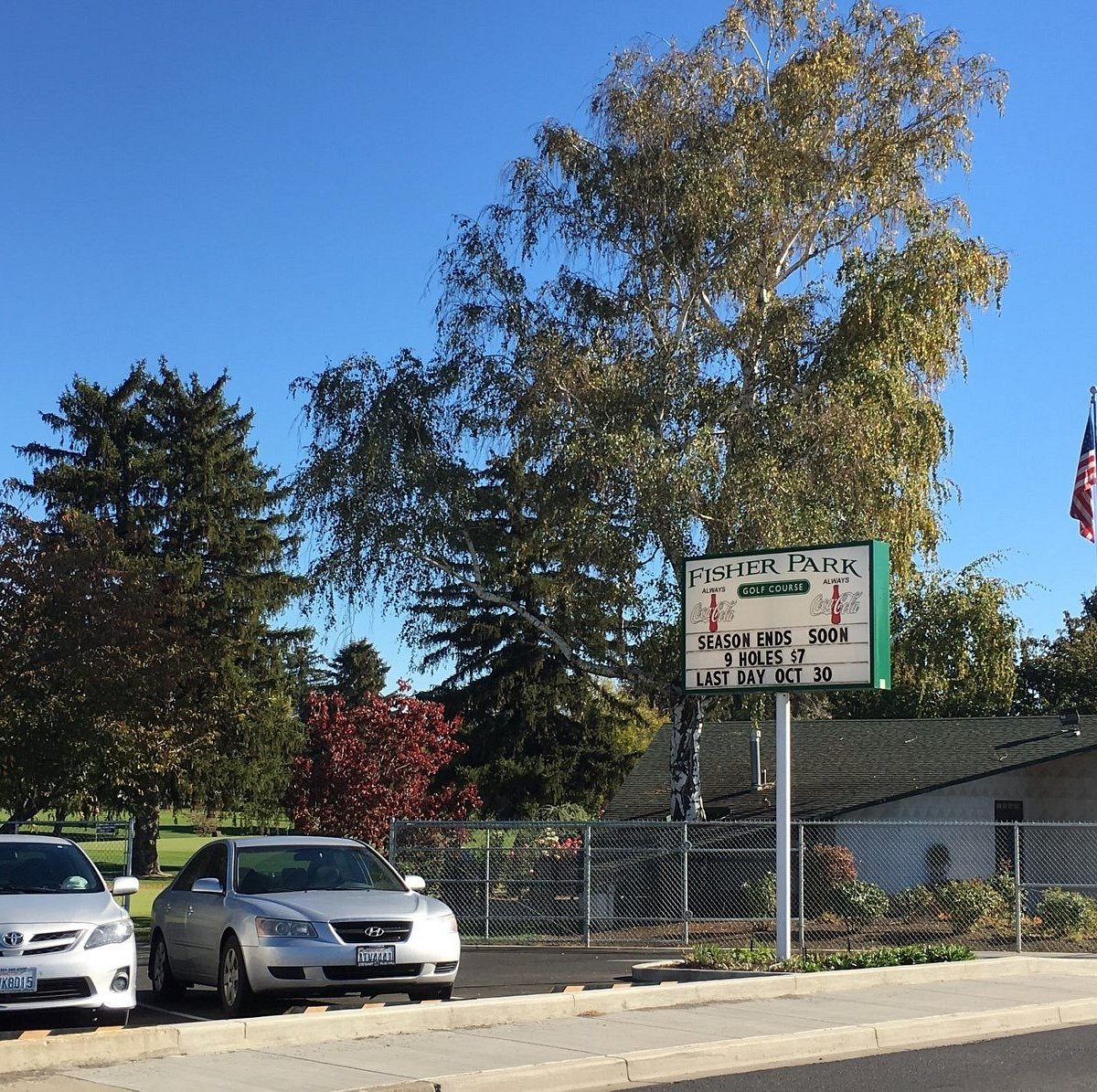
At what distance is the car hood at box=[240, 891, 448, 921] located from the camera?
13.5 m

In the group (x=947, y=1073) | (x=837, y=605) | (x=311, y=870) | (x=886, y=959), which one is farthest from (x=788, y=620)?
(x=947, y=1073)

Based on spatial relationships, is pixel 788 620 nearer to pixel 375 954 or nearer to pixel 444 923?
pixel 444 923

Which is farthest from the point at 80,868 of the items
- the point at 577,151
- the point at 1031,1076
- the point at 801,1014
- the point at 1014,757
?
the point at 1014,757

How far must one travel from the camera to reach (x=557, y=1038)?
11914 millimetres

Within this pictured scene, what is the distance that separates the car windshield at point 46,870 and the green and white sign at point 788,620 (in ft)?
26.5

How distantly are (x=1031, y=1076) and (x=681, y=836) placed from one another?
47.4ft

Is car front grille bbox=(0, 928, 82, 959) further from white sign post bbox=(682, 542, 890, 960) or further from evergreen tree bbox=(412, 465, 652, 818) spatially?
evergreen tree bbox=(412, 465, 652, 818)

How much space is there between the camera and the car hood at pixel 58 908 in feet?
38.7

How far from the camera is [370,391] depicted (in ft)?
95.2

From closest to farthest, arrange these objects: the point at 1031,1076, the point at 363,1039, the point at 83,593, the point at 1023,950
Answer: the point at 1031,1076 → the point at 363,1039 → the point at 1023,950 → the point at 83,593

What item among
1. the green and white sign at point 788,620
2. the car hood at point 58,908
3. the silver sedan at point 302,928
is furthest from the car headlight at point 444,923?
the green and white sign at point 788,620

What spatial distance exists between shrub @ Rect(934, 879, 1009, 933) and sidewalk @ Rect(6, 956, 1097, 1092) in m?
9.12

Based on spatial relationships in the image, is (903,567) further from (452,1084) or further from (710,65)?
(452,1084)

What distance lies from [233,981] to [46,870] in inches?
75.7
